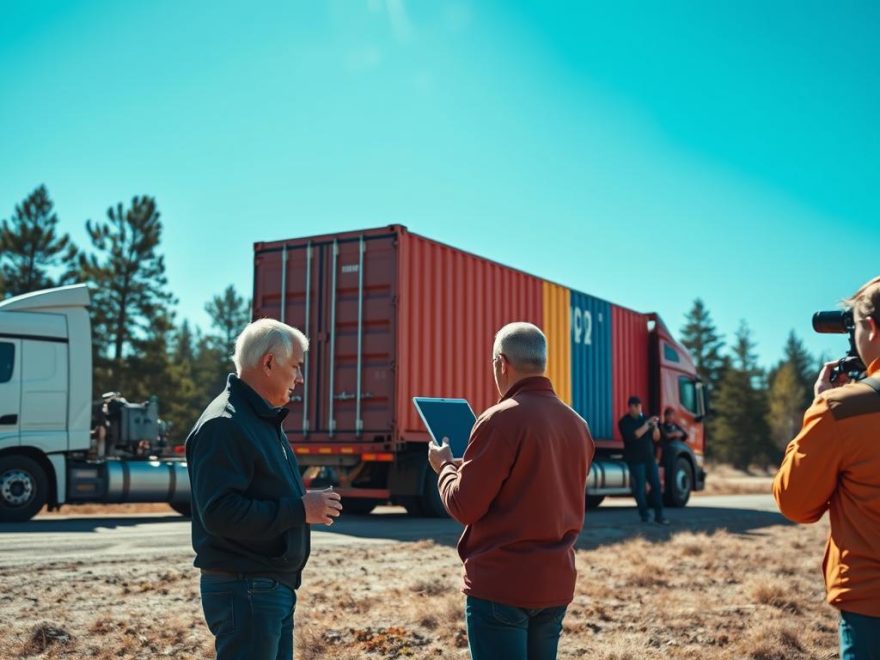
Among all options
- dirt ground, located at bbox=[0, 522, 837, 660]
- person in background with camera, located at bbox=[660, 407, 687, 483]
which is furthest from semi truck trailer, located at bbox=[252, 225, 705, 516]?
dirt ground, located at bbox=[0, 522, 837, 660]

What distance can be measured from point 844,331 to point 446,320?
35.3 ft

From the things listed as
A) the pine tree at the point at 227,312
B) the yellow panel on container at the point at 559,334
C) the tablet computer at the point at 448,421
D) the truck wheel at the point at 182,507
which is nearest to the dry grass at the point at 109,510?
the truck wheel at the point at 182,507

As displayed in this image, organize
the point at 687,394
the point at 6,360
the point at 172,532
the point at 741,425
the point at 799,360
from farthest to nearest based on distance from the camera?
the point at 799,360 → the point at 741,425 → the point at 687,394 → the point at 6,360 → the point at 172,532

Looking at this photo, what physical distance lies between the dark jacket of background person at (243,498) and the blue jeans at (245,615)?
1.7 inches

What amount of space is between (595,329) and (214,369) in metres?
55.8

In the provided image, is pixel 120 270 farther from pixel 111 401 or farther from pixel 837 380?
pixel 837 380

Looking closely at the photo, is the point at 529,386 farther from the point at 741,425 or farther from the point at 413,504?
the point at 741,425

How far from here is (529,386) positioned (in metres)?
3.12

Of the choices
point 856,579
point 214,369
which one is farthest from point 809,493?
point 214,369

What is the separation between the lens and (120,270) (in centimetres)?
4072

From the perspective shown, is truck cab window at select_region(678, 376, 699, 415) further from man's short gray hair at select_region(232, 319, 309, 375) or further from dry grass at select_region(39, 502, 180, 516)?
man's short gray hair at select_region(232, 319, 309, 375)

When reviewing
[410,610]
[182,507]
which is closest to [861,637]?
[410,610]

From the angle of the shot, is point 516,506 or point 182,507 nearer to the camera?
point 516,506

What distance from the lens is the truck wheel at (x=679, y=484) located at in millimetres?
17922
